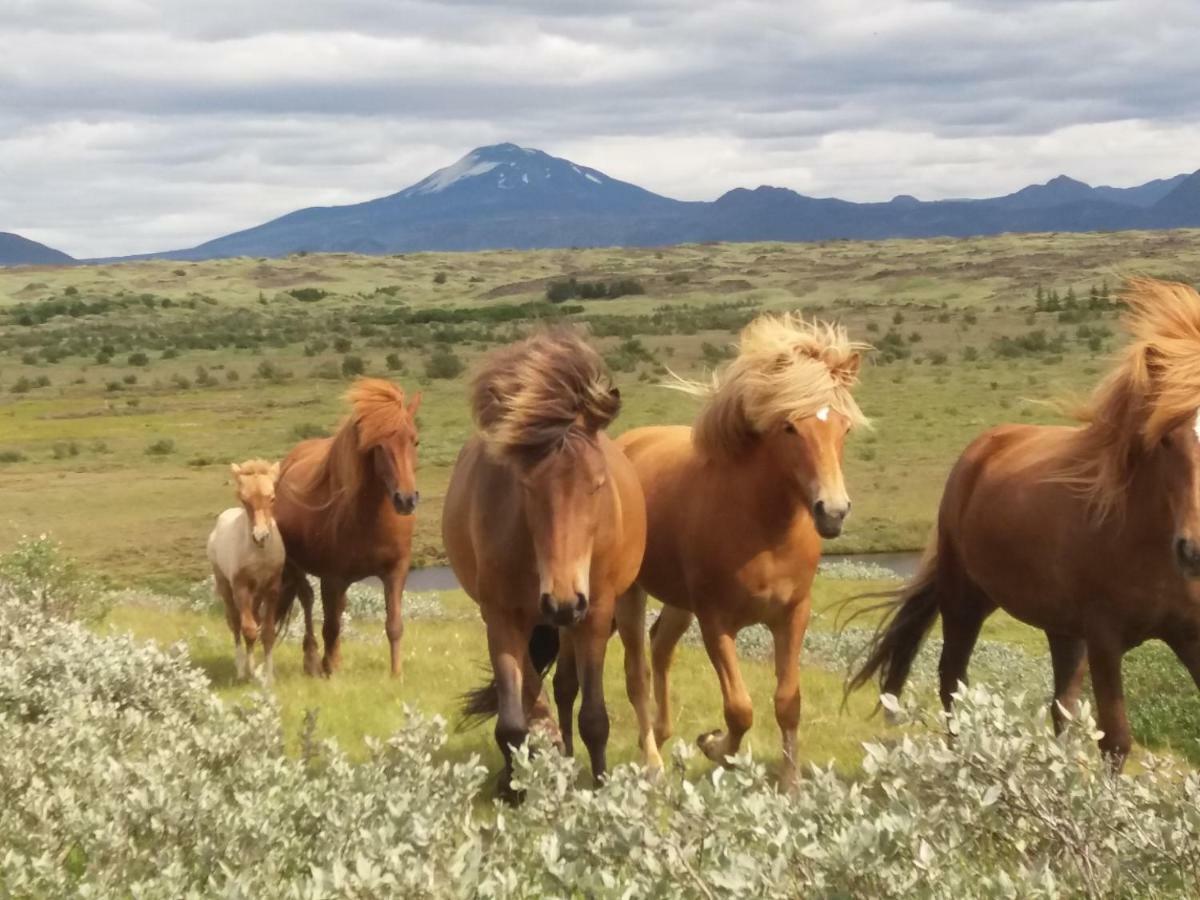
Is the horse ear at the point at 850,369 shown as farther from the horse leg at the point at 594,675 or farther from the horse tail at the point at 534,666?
the horse tail at the point at 534,666

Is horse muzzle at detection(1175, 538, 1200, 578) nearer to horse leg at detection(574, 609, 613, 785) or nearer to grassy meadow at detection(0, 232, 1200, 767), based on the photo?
grassy meadow at detection(0, 232, 1200, 767)

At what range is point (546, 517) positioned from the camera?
20.0 feet

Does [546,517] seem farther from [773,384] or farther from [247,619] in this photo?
[247,619]

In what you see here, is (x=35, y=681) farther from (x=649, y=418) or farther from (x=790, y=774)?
(x=649, y=418)

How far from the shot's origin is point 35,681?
7.15 meters

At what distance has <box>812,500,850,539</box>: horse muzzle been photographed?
6.51 meters

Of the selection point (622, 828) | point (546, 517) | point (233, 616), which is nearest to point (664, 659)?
point (546, 517)

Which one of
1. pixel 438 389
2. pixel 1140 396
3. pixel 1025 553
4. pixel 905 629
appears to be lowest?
pixel 438 389

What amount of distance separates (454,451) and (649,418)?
532 cm

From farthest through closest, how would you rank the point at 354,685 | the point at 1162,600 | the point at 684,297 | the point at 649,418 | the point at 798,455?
the point at 684,297
the point at 649,418
the point at 354,685
the point at 798,455
the point at 1162,600

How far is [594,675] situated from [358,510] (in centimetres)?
475

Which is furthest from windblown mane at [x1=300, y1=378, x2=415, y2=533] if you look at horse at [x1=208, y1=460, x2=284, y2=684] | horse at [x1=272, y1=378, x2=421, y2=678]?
horse at [x1=208, y1=460, x2=284, y2=684]

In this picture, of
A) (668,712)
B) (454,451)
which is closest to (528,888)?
(668,712)

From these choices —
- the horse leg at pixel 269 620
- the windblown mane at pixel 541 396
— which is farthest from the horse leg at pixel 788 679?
the horse leg at pixel 269 620
